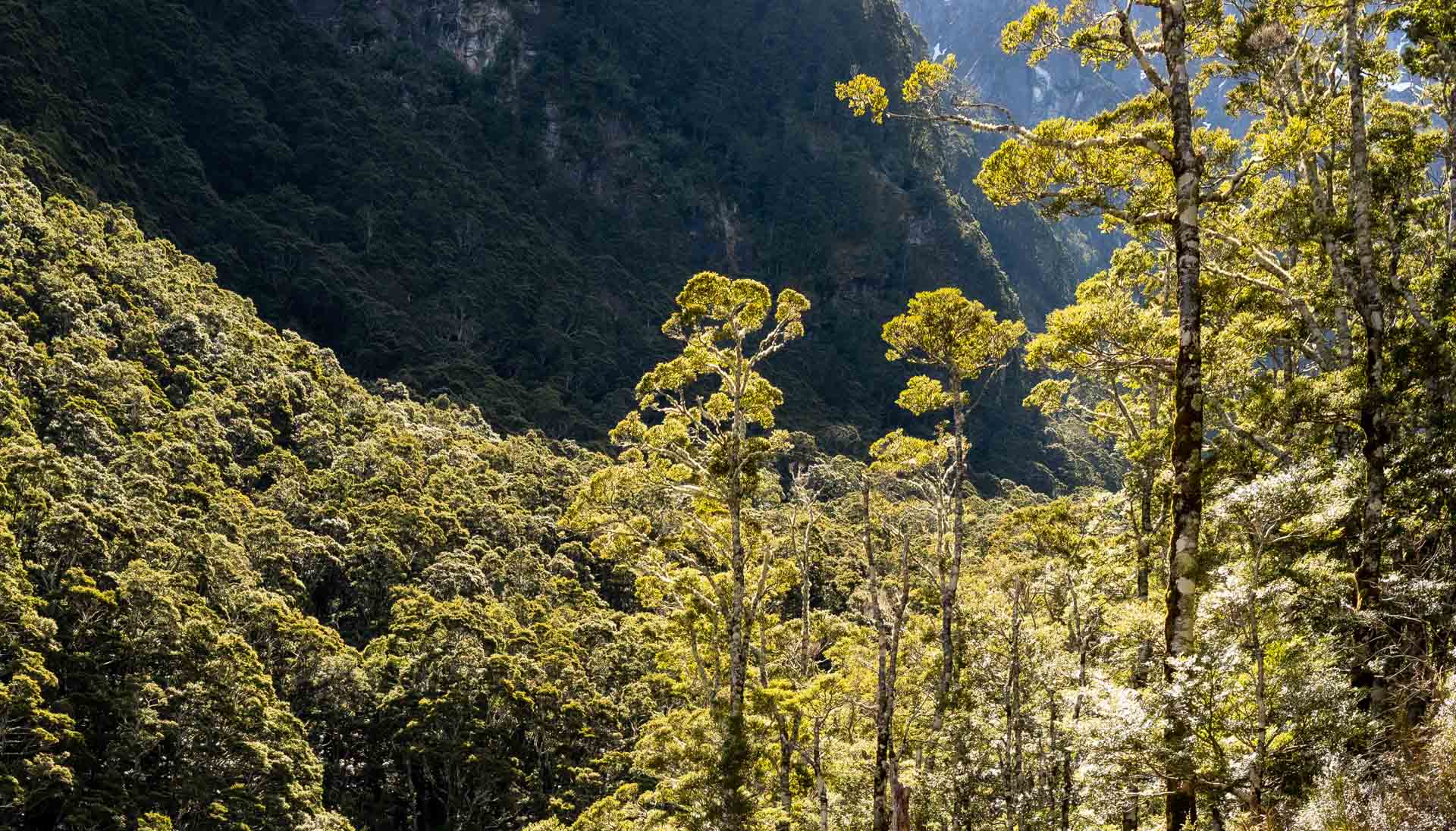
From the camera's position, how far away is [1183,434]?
6.30 meters

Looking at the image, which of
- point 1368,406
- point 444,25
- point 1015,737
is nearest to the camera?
point 1368,406

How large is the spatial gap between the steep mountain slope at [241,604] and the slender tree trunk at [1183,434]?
65.4 ft

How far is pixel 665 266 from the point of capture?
16300cm

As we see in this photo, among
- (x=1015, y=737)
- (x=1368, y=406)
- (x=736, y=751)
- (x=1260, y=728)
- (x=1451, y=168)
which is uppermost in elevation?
(x=1451, y=168)

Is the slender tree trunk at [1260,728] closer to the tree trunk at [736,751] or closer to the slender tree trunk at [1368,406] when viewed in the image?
the slender tree trunk at [1368,406]

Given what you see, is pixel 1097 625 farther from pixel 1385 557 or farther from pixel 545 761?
pixel 545 761

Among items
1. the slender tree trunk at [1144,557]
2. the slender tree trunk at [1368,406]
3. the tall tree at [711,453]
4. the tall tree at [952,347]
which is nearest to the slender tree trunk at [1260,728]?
the slender tree trunk at [1368,406]

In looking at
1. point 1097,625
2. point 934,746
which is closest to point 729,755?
point 934,746

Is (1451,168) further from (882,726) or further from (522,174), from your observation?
(522,174)

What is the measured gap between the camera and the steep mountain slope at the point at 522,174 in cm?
10912

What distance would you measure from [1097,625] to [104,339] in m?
57.5

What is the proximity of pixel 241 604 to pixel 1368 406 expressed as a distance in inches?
1543

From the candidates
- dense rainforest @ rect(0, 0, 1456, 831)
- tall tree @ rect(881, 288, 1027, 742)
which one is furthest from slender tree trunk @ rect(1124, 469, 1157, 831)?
tall tree @ rect(881, 288, 1027, 742)

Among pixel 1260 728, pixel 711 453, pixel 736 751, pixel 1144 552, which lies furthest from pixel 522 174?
pixel 1260 728
